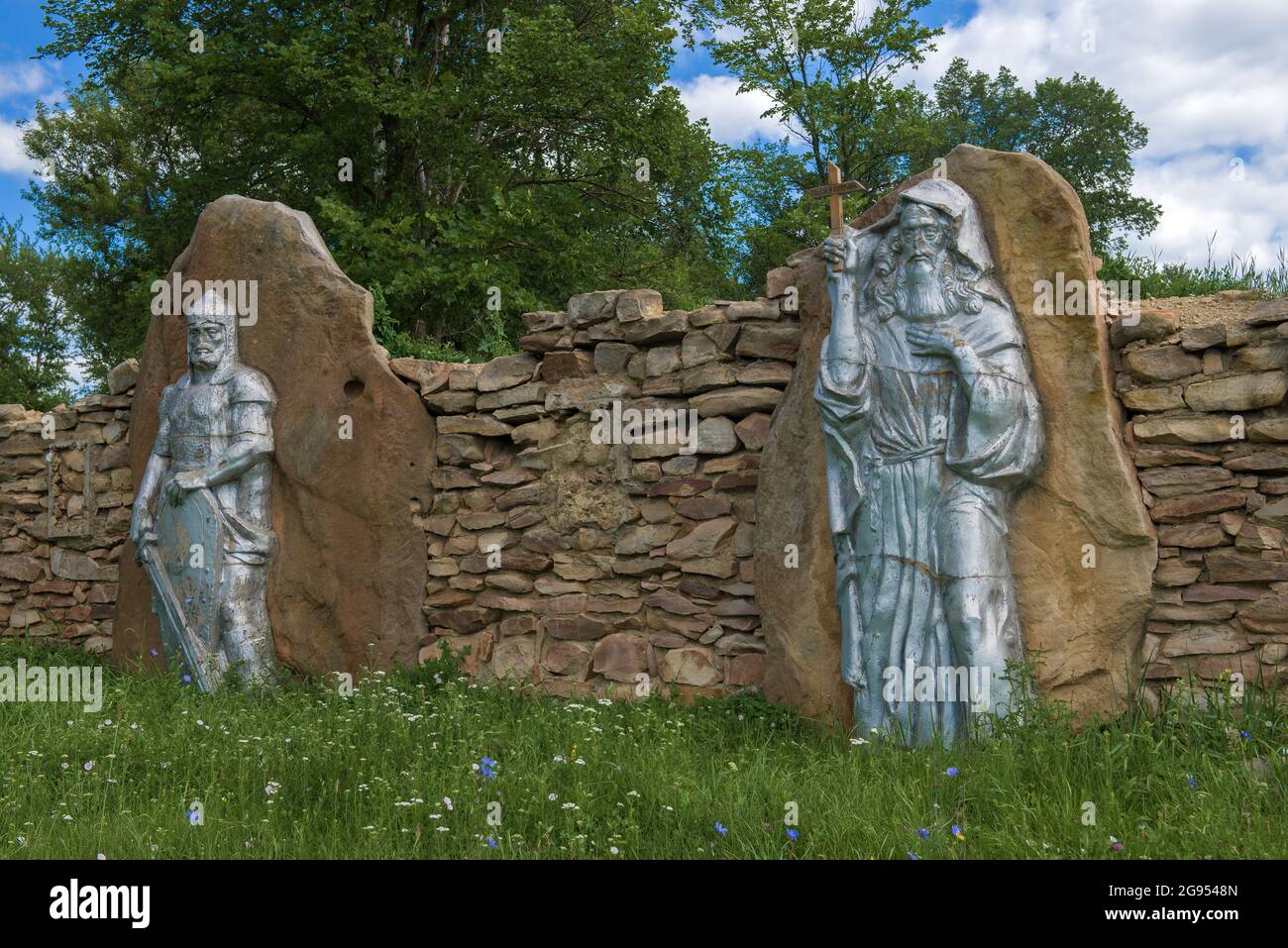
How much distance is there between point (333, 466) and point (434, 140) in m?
6.89

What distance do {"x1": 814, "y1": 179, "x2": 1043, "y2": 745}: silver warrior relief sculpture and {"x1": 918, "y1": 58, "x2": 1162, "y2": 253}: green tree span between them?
41.0 ft

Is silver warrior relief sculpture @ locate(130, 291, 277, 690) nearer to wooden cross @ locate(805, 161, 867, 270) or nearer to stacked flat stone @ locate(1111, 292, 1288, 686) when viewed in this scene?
wooden cross @ locate(805, 161, 867, 270)

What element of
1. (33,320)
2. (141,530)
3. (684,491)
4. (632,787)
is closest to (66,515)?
(141,530)

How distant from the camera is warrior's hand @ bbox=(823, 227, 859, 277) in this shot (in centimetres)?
539

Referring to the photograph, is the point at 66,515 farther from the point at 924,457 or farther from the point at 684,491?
the point at 924,457

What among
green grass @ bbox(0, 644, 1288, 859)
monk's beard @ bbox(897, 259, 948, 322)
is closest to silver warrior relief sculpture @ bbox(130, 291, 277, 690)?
green grass @ bbox(0, 644, 1288, 859)

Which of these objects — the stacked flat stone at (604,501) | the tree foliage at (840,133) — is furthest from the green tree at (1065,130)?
the stacked flat stone at (604,501)

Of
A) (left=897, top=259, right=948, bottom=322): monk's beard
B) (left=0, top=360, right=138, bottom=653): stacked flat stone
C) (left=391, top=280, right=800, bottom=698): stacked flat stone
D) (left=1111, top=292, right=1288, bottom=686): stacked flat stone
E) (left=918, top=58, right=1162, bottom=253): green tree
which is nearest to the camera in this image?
(left=1111, top=292, right=1288, bottom=686): stacked flat stone

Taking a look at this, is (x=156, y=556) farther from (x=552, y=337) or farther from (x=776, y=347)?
(x=776, y=347)

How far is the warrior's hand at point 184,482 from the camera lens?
268 inches

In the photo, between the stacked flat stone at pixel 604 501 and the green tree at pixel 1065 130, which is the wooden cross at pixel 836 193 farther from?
the green tree at pixel 1065 130

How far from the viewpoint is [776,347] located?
600 centimetres

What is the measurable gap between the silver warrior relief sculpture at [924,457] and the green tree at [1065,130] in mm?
12511

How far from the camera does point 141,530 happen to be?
707cm
